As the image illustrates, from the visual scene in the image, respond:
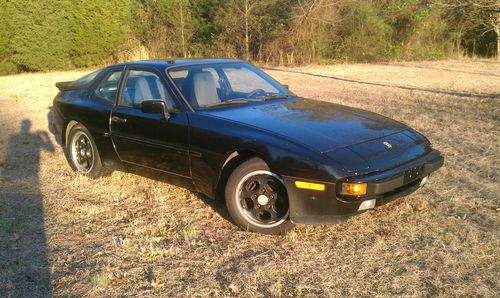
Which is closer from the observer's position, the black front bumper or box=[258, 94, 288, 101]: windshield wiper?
the black front bumper

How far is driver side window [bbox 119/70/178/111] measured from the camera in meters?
4.53

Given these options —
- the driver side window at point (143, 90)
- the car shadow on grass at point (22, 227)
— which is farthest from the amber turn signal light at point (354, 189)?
the car shadow on grass at point (22, 227)

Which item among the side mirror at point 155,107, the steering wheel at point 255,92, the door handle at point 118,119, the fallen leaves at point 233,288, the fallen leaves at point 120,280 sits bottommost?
the fallen leaves at point 120,280

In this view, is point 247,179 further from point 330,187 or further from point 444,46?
point 444,46

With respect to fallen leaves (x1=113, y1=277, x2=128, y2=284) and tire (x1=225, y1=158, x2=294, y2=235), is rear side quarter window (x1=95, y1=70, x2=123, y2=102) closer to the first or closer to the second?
tire (x1=225, y1=158, x2=294, y2=235)

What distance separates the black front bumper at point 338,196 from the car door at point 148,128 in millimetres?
1198

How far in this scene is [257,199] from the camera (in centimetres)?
385

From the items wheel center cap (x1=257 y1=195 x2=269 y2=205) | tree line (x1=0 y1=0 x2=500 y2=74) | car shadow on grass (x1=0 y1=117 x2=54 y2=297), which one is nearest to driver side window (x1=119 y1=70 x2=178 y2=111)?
wheel center cap (x1=257 y1=195 x2=269 y2=205)

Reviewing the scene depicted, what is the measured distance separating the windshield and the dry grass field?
108cm

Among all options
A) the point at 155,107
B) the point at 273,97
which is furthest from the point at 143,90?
the point at 273,97

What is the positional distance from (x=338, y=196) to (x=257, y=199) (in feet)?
2.43

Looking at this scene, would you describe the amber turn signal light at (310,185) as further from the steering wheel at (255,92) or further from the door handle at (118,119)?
the door handle at (118,119)

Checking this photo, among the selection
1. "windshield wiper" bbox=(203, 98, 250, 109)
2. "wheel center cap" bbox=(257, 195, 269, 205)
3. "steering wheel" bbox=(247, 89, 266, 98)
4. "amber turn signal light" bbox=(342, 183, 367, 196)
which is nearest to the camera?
"amber turn signal light" bbox=(342, 183, 367, 196)

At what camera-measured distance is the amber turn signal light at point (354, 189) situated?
336 cm
